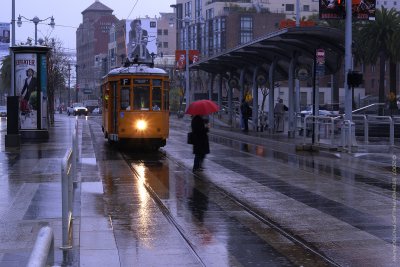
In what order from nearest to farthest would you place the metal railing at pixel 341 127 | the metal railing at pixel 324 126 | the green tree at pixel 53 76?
the metal railing at pixel 341 127, the metal railing at pixel 324 126, the green tree at pixel 53 76

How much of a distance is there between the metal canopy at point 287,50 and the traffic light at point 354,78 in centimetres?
171

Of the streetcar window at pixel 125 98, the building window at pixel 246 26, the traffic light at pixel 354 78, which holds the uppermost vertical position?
the building window at pixel 246 26

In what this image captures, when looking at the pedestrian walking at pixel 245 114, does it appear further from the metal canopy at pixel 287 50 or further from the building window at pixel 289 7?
the building window at pixel 289 7

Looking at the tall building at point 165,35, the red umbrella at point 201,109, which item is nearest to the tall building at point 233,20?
the tall building at point 165,35

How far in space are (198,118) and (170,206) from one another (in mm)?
6274

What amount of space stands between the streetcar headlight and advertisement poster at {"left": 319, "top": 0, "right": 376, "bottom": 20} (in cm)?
769

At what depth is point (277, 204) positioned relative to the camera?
12156mm

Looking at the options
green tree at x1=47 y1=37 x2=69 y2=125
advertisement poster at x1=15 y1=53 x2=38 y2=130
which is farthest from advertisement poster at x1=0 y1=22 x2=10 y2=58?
advertisement poster at x1=15 y1=53 x2=38 y2=130

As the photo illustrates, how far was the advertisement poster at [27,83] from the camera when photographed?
28.3 metres

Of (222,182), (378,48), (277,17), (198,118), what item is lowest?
(222,182)

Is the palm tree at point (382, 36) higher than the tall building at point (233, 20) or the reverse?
the reverse

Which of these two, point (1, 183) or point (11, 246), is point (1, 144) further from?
point (11, 246)

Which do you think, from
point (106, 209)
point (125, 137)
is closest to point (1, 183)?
point (106, 209)

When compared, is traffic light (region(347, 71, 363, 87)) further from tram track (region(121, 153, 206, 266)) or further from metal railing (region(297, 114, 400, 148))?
tram track (region(121, 153, 206, 266))
